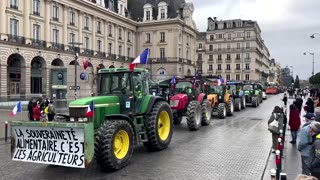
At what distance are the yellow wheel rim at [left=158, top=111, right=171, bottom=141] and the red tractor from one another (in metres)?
4.15

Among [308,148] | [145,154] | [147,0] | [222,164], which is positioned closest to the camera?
[308,148]

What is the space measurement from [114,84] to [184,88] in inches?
357

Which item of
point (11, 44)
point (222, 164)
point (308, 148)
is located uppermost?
point (11, 44)

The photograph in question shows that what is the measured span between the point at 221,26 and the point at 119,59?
53.3m

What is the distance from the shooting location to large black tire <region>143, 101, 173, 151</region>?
1184cm

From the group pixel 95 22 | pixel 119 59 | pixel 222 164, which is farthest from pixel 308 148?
pixel 119 59

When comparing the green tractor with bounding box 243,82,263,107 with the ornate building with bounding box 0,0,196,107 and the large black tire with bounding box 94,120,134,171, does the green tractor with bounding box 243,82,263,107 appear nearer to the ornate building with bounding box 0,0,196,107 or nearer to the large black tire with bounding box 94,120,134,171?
the ornate building with bounding box 0,0,196,107

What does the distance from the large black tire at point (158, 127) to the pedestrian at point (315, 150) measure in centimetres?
578

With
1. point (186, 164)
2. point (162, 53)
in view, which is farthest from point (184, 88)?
point (162, 53)

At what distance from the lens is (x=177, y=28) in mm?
77625

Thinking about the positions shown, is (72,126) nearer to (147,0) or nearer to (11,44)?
(11,44)

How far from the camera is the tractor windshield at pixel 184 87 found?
1991cm

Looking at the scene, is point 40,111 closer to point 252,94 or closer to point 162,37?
point 252,94

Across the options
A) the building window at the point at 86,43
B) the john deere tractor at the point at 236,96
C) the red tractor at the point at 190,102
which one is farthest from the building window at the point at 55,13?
the red tractor at the point at 190,102
